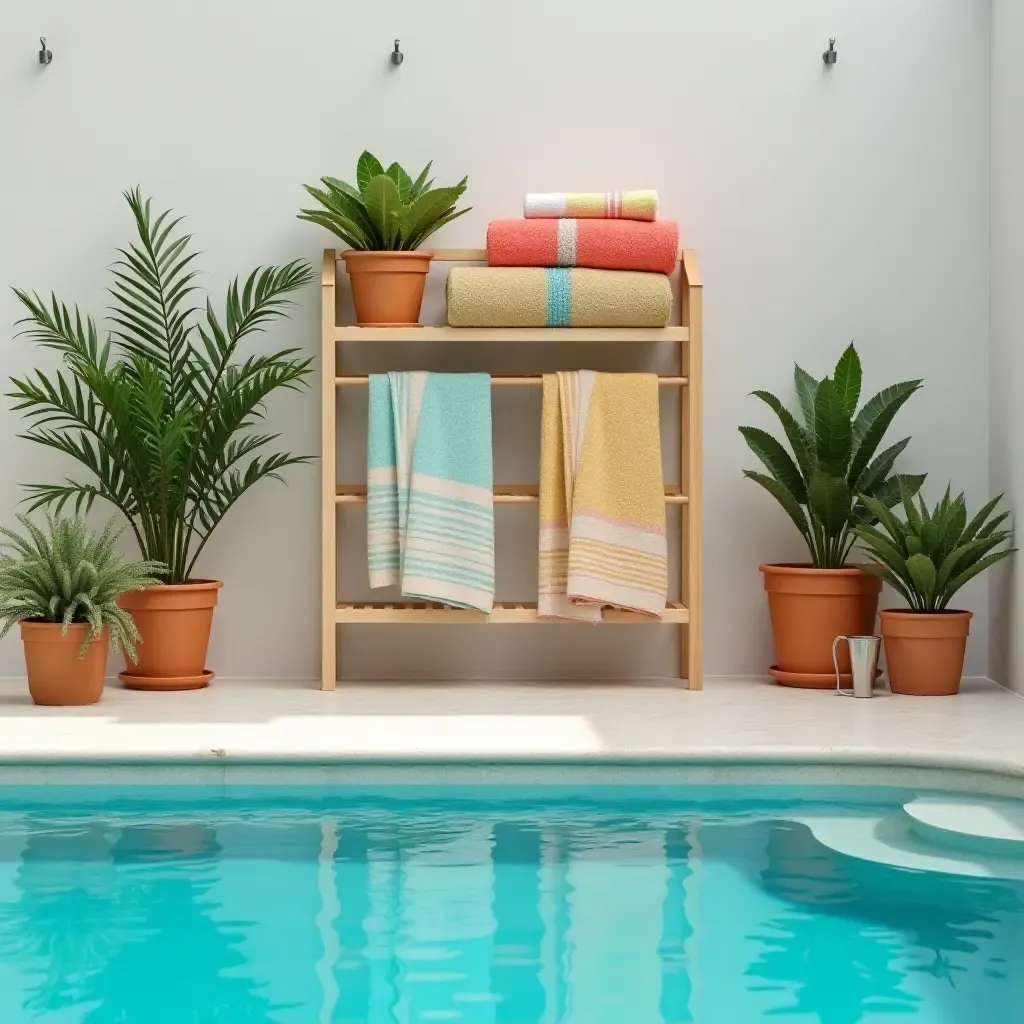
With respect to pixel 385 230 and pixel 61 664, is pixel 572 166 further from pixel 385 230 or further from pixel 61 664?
pixel 61 664

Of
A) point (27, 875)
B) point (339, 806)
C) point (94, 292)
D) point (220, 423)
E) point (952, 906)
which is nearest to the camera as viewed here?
point (952, 906)

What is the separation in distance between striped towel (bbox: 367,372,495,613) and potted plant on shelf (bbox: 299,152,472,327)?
199 mm

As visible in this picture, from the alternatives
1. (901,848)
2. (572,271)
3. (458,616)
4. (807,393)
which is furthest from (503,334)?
(901,848)

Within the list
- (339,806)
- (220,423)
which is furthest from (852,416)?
(339,806)

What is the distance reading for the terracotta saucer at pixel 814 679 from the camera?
3850mm

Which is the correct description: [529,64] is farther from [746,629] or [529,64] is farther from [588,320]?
[746,629]

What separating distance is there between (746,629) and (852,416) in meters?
0.68

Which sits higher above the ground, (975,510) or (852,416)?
(852,416)

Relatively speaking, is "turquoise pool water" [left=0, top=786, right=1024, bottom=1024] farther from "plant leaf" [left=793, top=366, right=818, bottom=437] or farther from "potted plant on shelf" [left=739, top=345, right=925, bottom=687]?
"plant leaf" [left=793, top=366, right=818, bottom=437]

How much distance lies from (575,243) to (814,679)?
133 cm

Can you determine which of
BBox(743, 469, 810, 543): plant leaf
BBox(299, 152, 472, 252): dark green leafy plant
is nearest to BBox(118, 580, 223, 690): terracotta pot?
BBox(299, 152, 472, 252): dark green leafy plant

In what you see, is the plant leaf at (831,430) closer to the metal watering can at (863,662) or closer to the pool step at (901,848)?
the metal watering can at (863,662)

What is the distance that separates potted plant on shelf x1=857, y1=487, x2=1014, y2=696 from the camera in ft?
12.1

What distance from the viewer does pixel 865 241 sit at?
4141 mm
